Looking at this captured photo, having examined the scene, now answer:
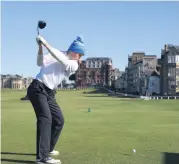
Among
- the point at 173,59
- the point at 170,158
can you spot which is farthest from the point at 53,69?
the point at 173,59

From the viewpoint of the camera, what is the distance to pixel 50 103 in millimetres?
7797

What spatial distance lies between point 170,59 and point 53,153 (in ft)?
284

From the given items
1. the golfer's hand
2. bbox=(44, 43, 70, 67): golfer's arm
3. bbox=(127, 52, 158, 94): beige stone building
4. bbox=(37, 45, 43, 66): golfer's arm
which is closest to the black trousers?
bbox=(37, 45, 43, 66): golfer's arm

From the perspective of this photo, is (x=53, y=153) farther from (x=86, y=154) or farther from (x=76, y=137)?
(x=76, y=137)

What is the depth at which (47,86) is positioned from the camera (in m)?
7.61

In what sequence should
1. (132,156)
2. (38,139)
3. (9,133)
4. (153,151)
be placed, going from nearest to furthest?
(38,139) < (132,156) < (153,151) < (9,133)

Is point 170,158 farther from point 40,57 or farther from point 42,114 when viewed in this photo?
point 40,57

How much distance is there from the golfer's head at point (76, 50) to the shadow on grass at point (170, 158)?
2642 mm

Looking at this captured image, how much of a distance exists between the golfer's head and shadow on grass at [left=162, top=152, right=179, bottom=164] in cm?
264

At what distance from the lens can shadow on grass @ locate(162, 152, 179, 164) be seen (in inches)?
296

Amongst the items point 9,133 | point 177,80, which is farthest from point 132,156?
point 177,80

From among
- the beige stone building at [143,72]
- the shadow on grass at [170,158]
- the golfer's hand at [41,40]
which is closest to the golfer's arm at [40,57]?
the golfer's hand at [41,40]

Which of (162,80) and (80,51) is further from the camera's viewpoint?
(162,80)

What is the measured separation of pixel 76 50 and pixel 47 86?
942 millimetres
